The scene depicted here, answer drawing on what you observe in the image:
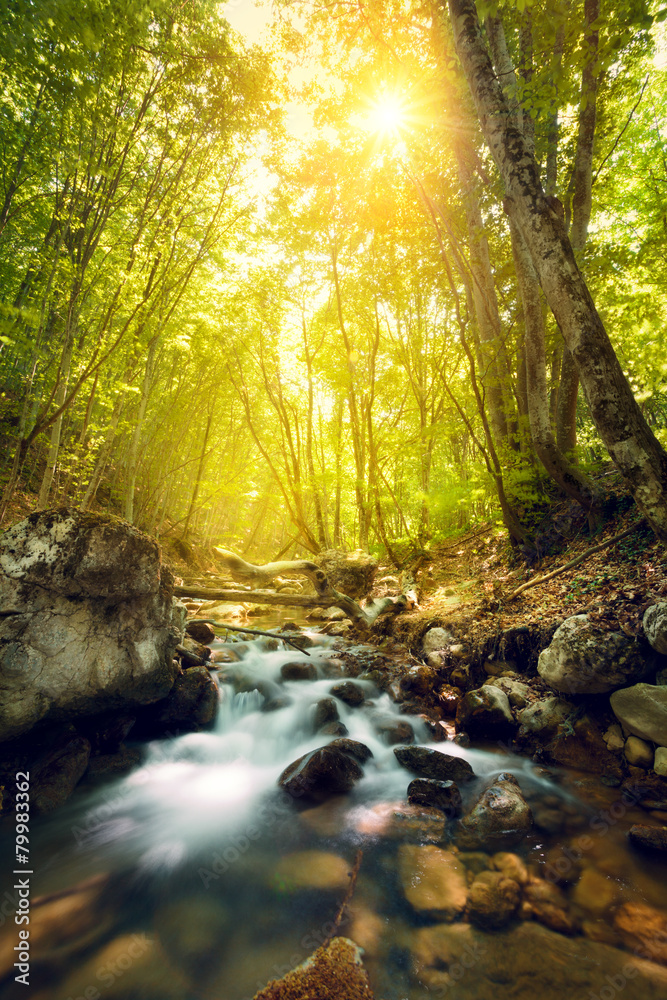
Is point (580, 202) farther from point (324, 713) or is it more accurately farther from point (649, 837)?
point (324, 713)

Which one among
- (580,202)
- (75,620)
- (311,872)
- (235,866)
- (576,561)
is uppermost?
(580,202)

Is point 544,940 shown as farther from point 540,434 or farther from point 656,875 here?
point 540,434

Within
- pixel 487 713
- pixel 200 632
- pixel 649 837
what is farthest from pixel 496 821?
pixel 200 632

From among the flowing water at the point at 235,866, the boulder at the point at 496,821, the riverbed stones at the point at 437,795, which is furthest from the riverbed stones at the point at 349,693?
the boulder at the point at 496,821

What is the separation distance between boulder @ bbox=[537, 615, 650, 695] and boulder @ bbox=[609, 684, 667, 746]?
15 centimetres

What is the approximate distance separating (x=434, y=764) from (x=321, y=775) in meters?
1.37

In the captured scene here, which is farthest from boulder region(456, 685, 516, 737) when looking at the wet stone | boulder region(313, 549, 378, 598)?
boulder region(313, 549, 378, 598)

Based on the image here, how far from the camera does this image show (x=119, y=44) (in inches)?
227

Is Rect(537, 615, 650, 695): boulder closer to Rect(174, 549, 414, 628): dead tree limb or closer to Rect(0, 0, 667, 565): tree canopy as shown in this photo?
Rect(0, 0, 667, 565): tree canopy

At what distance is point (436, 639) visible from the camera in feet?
23.2

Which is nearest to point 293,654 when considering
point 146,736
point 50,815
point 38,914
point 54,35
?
point 146,736

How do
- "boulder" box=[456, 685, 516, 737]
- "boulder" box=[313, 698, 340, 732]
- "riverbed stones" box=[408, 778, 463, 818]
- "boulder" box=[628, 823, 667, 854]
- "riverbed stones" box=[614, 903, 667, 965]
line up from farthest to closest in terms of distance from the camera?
1. "boulder" box=[313, 698, 340, 732]
2. "boulder" box=[456, 685, 516, 737]
3. "riverbed stones" box=[408, 778, 463, 818]
4. "boulder" box=[628, 823, 667, 854]
5. "riverbed stones" box=[614, 903, 667, 965]

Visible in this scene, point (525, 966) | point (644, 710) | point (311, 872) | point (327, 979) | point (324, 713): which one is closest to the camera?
point (327, 979)

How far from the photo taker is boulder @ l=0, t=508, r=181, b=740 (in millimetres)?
3807
